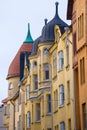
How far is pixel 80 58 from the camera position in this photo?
49.3 m

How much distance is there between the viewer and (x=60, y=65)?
59656mm

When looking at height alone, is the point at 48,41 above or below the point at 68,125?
above

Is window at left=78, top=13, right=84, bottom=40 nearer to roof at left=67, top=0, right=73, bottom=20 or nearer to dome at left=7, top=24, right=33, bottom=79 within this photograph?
roof at left=67, top=0, right=73, bottom=20

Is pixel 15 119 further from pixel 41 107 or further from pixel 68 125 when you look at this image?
pixel 68 125

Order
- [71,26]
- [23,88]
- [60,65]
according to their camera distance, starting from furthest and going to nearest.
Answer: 1. [23,88]
2. [60,65]
3. [71,26]

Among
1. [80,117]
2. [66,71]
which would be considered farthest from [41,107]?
[80,117]

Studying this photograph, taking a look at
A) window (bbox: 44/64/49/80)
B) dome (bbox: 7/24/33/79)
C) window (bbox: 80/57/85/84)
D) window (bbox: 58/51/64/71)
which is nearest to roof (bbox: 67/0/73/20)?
window (bbox: 58/51/64/71)

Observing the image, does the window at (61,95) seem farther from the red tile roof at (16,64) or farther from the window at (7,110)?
the window at (7,110)

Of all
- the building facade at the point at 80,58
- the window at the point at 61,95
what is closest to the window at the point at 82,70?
the building facade at the point at 80,58

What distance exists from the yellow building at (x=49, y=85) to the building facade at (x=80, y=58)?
172cm

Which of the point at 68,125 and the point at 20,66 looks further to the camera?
the point at 20,66

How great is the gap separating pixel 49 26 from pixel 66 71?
458 inches

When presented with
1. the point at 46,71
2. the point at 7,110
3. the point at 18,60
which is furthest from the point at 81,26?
the point at 7,110

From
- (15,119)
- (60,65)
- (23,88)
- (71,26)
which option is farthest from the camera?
(15,119)
